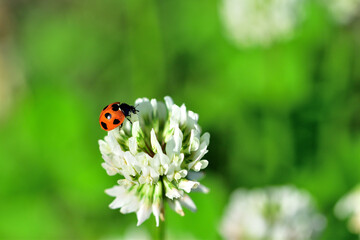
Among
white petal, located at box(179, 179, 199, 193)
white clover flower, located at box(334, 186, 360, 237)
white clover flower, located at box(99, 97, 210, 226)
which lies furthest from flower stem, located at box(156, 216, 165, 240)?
white clover flower, located at box(334, 186, 360, 237)

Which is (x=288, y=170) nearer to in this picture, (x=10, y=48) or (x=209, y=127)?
(x=209, y=127)

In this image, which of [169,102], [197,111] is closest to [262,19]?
[197,111]

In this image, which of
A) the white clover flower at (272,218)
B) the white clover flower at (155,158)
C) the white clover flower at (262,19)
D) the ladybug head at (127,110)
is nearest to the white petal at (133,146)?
the white clover flower at (155,158)

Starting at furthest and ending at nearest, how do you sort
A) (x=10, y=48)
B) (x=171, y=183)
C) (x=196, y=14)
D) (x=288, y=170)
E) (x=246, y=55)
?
1. (x=10, y=48)
2. (x=196, y=14)
3. (x=246, y=55)
4. (x=288, y=170)
5. (x=171, y=183)

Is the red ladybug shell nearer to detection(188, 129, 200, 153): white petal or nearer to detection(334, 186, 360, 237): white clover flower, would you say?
detection(188, 129, 200, 153): white petal

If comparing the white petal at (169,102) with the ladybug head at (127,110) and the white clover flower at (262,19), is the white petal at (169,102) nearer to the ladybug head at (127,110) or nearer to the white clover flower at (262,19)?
the ladybug head at (127,110)

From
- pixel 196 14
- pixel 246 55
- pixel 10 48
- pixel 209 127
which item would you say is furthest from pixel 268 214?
pixel 10 48
